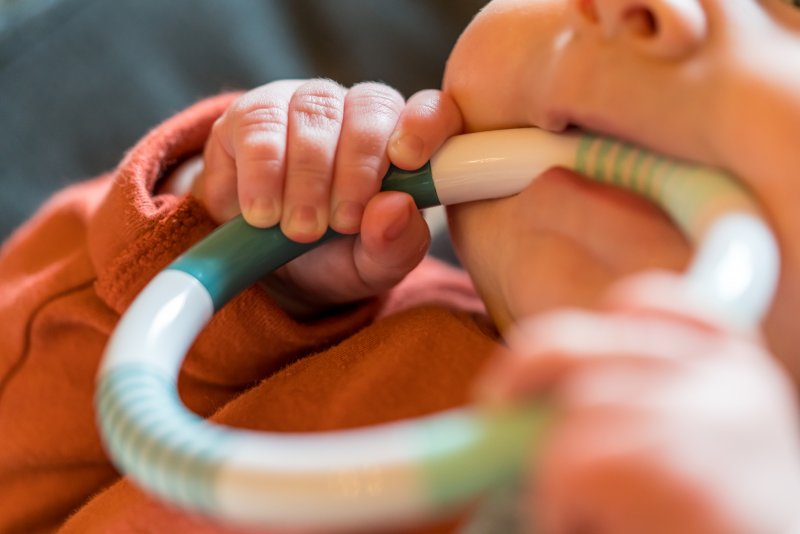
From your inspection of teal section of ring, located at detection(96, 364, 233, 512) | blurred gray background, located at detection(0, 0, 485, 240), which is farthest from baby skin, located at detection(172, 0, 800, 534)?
Result: blurred gray background, located at detection(0, 0, 485, 240)

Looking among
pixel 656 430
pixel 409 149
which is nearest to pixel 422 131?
pixel 409 149

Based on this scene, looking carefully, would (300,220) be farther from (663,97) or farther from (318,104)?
(663,97)

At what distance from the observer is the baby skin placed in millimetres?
292

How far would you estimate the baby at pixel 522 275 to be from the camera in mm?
296

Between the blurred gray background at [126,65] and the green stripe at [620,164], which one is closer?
the green stripe at [620,164]

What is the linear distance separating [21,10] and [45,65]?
0.21 ft

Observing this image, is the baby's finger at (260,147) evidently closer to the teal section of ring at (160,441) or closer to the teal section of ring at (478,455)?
the teal section of ring at (160,441)

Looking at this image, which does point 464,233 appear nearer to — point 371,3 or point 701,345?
point 701,345

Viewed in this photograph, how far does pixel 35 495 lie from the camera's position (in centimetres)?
72

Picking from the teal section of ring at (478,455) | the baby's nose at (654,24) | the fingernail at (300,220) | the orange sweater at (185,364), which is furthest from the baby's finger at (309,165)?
the teal section of ring at (478,455)

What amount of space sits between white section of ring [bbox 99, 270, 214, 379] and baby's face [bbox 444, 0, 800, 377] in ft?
0.62

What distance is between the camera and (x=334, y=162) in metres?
0.62

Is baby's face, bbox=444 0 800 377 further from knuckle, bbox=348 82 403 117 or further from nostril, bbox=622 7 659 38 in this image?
knuckle, bbox=348 82 403 117

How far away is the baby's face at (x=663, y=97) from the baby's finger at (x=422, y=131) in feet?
0.17
